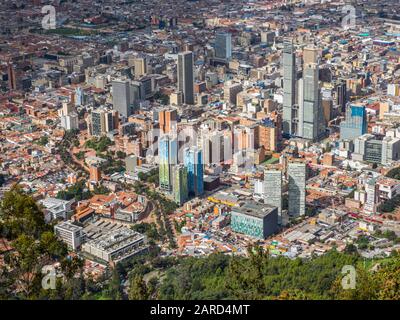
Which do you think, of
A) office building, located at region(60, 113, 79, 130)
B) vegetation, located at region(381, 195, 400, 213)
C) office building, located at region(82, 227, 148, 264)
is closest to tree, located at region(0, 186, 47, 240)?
office building, located at region(82, 227, 148, 264)

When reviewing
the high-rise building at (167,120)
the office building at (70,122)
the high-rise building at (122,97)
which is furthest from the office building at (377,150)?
the office building at (70,122)

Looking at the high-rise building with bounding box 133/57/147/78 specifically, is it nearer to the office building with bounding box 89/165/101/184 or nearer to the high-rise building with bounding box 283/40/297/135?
the high-rise building with bounding box 283/40/297/135

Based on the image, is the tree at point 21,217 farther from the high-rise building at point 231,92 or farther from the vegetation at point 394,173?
the high-rise building at point 231,92

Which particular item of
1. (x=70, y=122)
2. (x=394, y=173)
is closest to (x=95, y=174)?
(x=70, y=122)

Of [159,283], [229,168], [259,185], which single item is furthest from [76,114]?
[159,283]

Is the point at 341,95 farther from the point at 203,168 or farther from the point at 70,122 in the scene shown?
the point at 70,122
